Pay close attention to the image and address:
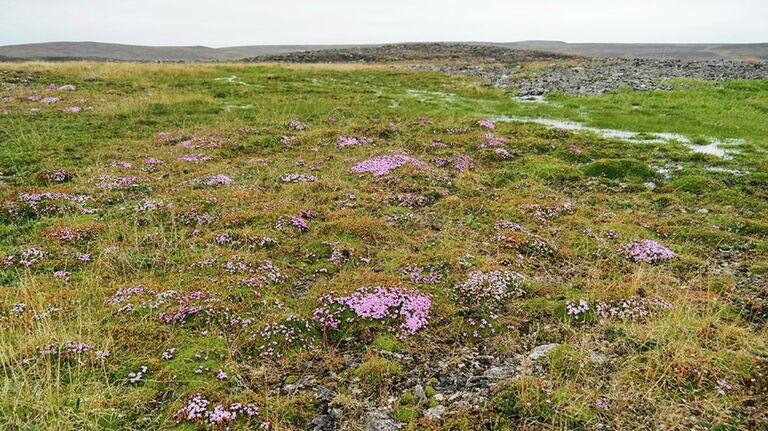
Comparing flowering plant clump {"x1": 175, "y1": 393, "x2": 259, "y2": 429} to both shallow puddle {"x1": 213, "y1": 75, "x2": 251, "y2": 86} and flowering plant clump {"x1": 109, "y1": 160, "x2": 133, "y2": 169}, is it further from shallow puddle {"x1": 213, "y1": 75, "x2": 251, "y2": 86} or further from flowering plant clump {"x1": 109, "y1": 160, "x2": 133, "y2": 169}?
shallow puddle {"x1": 213, "y1": 75, "x2": 251, "y2": 86}

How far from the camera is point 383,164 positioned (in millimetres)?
19172

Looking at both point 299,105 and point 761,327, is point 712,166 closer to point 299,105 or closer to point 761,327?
point 761,327

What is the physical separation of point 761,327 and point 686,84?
1660 inches

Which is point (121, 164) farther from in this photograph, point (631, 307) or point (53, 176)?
point (631, 307)

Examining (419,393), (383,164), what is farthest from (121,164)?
(419,393)

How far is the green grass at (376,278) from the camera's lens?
6551 millimetres

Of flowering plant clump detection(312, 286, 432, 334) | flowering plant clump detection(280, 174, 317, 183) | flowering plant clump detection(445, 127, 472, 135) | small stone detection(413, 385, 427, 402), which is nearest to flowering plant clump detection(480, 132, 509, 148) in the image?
flowering plant clump detection(445, 127, 472, 135)

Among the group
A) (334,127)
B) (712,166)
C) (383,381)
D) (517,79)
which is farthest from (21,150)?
(517,79)

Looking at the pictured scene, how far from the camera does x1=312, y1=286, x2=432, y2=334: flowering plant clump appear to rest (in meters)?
8.72

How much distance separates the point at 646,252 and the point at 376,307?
7.81 m

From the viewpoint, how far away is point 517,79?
52.8 m

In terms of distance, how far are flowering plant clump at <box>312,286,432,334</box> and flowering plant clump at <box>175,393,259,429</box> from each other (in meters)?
2.38

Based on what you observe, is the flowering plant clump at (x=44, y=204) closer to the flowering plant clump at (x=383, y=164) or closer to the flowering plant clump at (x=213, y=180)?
the flowering plant clump at (x=213, y=180)

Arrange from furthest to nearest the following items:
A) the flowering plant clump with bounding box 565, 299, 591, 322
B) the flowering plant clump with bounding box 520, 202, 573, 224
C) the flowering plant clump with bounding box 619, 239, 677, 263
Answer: the flowering plant clump with bounding box 520, 202, 573, 224 < the flowering plant clump with bounding box 619, 239, 677, 263 < the flowering plant clump with bounding box 565, 299, 591, 322
